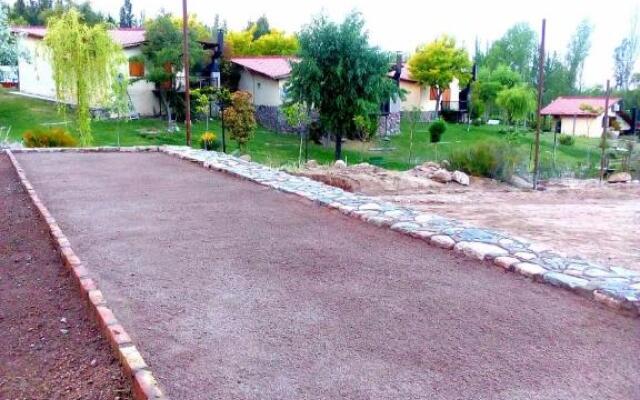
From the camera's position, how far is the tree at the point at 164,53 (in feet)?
90.9

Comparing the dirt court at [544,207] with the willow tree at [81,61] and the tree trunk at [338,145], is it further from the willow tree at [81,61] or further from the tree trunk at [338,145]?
the willow tree at [81,61]

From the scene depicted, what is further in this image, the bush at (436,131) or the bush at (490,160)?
the bush at (436,131)

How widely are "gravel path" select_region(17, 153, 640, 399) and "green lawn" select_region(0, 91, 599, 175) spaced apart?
15062 millimetres

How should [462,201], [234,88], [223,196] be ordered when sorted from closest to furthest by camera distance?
[223,196]
[462,201]
[234,88]

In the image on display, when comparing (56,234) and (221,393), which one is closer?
(221,393)

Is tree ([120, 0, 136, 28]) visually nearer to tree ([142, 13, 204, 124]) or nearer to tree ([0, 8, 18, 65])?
tree ([142, 13, 204, 124])

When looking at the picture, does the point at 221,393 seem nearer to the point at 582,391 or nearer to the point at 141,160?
the point at 582,391

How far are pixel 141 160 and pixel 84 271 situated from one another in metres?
8.57

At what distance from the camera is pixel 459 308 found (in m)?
3.95

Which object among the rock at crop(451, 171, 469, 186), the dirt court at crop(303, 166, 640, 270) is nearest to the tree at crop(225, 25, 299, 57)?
the rock at crop(451, 171, 469, 186)

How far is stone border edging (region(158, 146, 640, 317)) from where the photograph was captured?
13.9 feet

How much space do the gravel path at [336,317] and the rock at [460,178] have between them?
10.9m

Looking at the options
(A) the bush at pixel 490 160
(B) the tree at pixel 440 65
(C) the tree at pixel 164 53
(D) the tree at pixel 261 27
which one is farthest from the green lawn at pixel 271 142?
(D) the tree at pixel 261 27

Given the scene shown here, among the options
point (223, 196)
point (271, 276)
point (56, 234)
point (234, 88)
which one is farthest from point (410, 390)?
point (234, 88)
